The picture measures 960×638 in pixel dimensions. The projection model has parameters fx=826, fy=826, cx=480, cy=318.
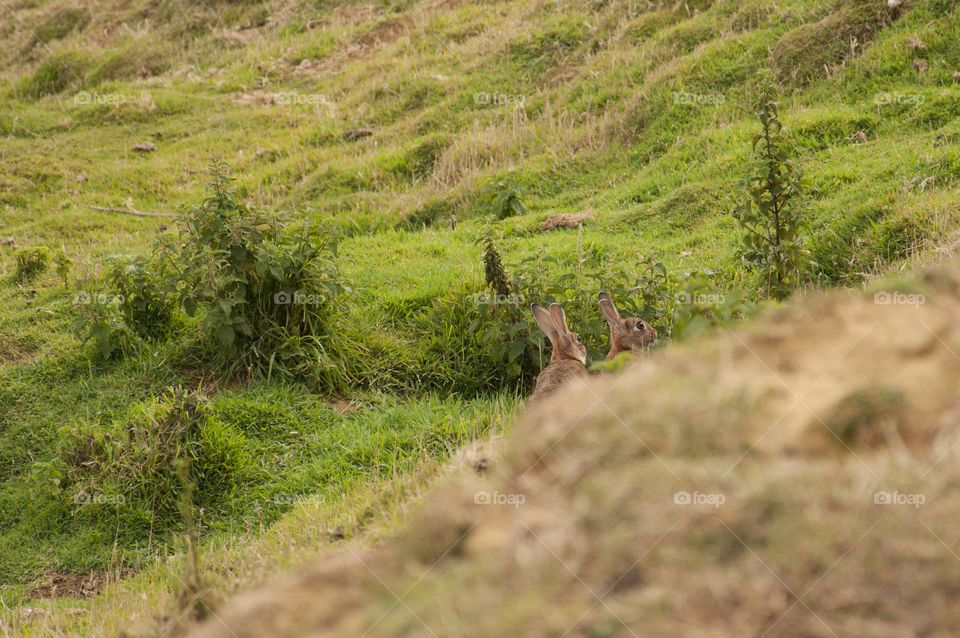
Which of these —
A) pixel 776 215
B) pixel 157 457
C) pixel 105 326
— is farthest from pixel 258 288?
pixel 776 215

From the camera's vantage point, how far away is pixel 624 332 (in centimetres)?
496

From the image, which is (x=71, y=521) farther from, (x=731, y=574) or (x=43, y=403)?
(x=731, y=574)

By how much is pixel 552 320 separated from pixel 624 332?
0.44 meters

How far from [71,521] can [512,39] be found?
1075 centimetres

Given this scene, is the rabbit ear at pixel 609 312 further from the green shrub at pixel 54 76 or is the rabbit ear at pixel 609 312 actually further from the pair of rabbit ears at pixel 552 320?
the green shrub at pixel 54 76

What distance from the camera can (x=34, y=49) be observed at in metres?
20.3

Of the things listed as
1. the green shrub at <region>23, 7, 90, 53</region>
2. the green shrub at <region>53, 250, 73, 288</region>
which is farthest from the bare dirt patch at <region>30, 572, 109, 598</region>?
the green shrub at <region>23, 7, 90, 53</region>

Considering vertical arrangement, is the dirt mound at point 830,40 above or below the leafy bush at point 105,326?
above

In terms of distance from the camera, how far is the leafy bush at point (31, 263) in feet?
27.0

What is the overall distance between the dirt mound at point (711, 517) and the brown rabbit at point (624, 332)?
2135mm

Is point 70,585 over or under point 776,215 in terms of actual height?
under

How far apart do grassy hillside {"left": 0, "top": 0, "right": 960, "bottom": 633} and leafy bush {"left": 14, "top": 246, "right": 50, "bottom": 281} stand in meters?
0.11

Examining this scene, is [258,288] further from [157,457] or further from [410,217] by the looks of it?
[410,217]

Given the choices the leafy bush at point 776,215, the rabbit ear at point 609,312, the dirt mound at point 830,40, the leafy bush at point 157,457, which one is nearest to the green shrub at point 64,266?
the leafy bush at point 157,457
